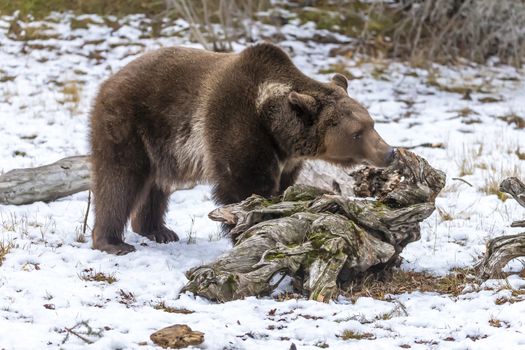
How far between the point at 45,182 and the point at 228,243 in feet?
8.65

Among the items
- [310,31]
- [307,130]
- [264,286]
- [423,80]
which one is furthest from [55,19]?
[264,286]

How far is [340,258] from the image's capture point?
5.77 meters

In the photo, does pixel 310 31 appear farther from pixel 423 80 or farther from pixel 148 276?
pixel 148 276

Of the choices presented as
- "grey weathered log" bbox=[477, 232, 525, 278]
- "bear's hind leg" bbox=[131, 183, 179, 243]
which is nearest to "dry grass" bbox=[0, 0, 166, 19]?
"bear's hind leg" bbox=[131, 183, 179, 243]

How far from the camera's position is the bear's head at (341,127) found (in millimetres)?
6727

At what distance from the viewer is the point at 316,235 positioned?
235 inches

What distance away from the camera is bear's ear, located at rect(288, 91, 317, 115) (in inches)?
263

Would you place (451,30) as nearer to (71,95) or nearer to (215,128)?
(71,95)

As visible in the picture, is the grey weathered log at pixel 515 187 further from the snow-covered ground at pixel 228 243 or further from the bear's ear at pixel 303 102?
the bear's ear at pixel 303 102

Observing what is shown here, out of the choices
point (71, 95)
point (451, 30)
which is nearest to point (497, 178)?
point (451, 30)

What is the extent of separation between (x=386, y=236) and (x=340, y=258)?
0.69 m

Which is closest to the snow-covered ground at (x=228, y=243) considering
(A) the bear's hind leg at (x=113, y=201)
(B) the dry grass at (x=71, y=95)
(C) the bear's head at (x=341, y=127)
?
(B) the dry grass at (x=71, y=95)

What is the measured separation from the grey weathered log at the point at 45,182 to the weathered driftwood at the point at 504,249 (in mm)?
4461

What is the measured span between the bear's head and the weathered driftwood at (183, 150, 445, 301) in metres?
0.24
